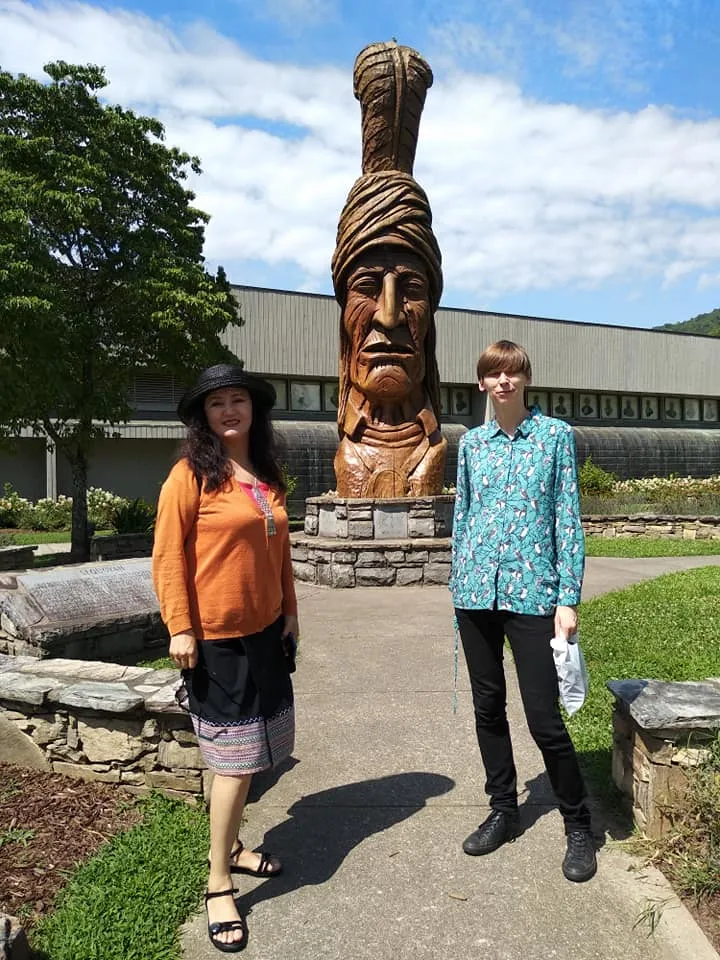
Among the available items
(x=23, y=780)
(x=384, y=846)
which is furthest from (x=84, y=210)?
(x=384, y=846)

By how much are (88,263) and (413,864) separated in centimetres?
1258

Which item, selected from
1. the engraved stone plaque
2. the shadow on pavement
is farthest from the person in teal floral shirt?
the engraved stone plaque

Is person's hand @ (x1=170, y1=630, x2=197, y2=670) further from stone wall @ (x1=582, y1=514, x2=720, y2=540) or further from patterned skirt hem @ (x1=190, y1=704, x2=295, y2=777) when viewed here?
stone wall @ (x1=582, y1=514, x2=720, y2=540)

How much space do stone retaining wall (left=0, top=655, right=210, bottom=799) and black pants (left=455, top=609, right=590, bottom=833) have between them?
1280mm

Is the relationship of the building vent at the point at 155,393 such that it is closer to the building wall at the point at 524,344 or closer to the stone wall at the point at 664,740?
the building wall at the point at 524,344

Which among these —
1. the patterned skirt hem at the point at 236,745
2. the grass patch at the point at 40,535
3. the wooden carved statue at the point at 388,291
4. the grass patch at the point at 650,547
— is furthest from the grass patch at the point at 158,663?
the grass patch at the point at 40,535

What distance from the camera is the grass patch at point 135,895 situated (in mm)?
2355

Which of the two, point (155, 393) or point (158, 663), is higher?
point (155, 393)

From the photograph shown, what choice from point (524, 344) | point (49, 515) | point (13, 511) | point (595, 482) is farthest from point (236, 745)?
point (524, 344)

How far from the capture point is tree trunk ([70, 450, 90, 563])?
43.3ft

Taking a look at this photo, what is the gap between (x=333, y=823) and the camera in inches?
125

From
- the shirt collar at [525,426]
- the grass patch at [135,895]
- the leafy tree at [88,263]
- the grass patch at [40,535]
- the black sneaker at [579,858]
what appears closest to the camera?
the grass patch at [135,895]

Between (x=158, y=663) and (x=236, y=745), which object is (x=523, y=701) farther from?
(x=158, y=663)

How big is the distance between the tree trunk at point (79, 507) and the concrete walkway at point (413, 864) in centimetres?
959
